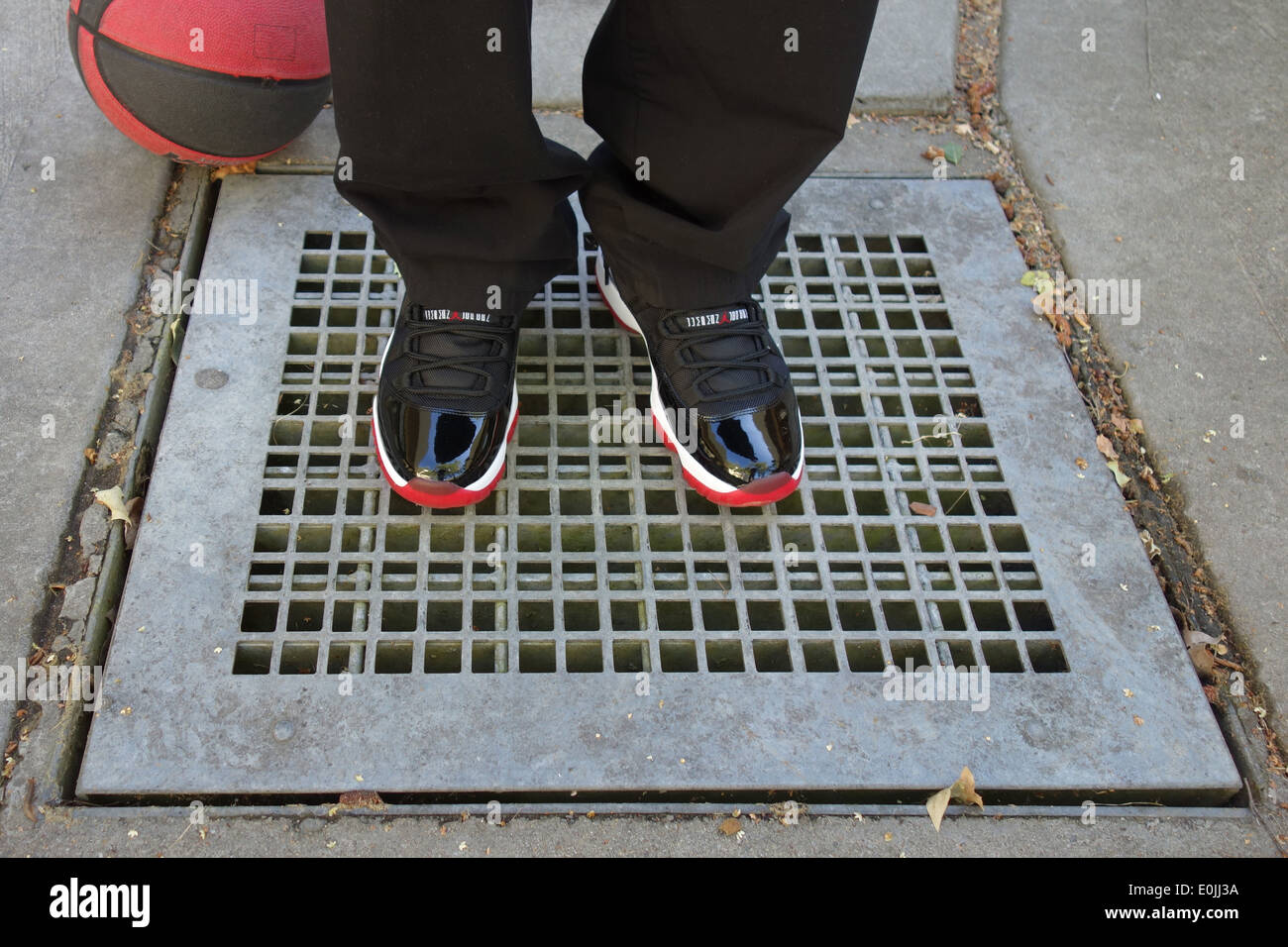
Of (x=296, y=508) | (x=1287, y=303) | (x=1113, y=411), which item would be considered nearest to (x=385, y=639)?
(x=296, y=508)

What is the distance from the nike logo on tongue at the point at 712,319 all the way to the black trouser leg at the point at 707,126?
24 mm

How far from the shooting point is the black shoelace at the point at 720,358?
1.95 meters

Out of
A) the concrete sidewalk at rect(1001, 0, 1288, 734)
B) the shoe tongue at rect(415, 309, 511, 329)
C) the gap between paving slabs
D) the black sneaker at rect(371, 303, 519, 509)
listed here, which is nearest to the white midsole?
the black sneaker at rect(371, 303, 519, 509)

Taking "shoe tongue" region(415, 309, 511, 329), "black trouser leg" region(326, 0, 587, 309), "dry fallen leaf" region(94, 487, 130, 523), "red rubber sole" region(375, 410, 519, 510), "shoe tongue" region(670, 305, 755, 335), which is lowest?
"dry fallen leaf" region(94, 487, 130, 523)

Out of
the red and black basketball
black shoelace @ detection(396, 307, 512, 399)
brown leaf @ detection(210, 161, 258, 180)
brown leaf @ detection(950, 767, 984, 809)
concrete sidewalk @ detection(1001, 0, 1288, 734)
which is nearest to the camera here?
brown leaf @ detection(950, 767, 984, 809)

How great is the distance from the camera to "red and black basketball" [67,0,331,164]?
2.15m

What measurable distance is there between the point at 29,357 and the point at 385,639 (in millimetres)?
1009

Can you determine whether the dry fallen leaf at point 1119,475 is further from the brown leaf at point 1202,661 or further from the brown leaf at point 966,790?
the brown leaf at point 966,790

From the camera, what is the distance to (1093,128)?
2.78m

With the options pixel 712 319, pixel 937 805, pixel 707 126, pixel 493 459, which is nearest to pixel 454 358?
pixel 493 459

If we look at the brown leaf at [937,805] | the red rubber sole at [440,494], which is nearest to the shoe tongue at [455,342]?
the red rubber sole at [440,494]

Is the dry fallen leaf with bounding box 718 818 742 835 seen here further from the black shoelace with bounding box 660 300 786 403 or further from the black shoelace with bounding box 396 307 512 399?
the black shoelace with bounding box 396 307 512 399

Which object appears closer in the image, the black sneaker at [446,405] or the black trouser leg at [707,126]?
the black trouser leg at [707,126]

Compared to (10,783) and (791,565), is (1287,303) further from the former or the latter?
(10,783)
